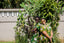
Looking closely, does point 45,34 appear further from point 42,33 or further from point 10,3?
point 10,3

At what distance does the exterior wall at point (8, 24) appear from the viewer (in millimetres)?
5883

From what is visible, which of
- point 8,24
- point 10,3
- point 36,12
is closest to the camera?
point 36,12

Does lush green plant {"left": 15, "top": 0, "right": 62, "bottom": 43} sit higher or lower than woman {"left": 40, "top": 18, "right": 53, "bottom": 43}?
higher

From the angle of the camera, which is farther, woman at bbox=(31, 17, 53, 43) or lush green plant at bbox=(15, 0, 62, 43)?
lush green plant at bbox=(15, 0, 62, 43)

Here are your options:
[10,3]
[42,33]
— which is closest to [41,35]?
[42,33]

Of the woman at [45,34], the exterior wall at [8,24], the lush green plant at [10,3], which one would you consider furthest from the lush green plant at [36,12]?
the lush green plant at [10,3]

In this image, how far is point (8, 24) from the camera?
5930mm

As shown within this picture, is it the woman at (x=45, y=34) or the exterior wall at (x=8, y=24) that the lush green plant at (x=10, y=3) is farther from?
the woman at (x=45, y=34)

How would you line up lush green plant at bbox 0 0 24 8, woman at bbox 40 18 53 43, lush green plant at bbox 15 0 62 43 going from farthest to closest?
lush green plant at bbox 0 0 24 8 → lush green plant at bbox 15 0 62 43 → woman at bbox 40 18 53 43

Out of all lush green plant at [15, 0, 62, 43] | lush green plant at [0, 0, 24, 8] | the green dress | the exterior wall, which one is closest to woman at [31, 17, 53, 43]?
the green dress

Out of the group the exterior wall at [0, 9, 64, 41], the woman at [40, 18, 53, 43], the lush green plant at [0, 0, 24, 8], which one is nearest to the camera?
the woman at [40, 18, 53, 43]

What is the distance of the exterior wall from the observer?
5.88 m

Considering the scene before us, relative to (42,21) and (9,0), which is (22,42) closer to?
(42,21)

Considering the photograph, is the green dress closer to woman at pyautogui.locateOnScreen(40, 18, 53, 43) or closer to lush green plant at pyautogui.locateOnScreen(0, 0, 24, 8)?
woman at pyautogui.locateOnScreen(40, 18, 53, 43)
